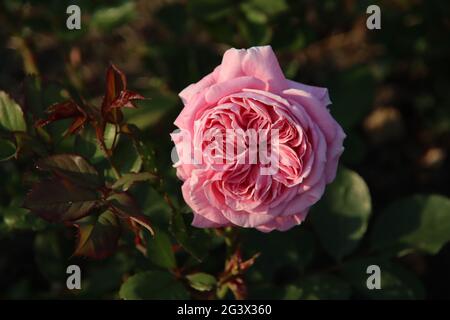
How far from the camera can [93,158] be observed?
125cm

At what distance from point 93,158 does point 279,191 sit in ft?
1.31

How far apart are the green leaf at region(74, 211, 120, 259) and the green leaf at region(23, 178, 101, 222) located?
3cm

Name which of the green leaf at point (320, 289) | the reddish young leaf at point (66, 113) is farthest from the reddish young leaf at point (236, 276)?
the reddish young leaf at point (66, 113)

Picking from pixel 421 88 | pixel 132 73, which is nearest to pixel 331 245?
pixel 421 88

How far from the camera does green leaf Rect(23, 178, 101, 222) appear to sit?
1.04 meters

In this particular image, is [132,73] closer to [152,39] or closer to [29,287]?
[152,39]

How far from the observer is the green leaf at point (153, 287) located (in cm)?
126

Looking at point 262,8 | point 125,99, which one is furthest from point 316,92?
point 262,8

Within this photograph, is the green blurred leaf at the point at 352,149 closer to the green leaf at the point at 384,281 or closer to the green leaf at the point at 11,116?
the green leaf at the point at 384,281

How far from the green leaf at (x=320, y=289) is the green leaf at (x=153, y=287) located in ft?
0.83

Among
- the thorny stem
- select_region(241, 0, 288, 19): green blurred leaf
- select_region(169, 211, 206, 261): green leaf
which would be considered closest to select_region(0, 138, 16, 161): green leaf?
the thorny stem

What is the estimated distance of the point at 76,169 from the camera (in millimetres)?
1135

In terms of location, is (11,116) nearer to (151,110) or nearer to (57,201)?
(57,201)
